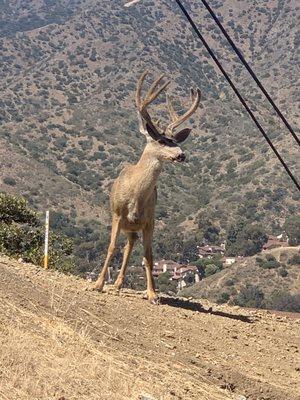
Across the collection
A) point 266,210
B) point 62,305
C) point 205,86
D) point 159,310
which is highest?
point 62,305

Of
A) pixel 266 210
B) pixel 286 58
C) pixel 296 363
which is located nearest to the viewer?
pixel 296 363

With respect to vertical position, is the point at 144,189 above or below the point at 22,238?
above

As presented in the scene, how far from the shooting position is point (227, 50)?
99.0 m

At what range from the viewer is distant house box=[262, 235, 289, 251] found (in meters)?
50.8

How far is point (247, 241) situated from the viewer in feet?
180

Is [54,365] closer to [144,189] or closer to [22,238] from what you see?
[144,189]

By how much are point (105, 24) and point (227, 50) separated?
45.2 feet

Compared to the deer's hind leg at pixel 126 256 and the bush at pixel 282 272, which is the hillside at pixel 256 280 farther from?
the deer's hind leg at pixel 126 256

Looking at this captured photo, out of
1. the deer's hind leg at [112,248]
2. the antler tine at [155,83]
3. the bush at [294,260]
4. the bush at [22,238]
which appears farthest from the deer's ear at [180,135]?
the bush at [294,260]

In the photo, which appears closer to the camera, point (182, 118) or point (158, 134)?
point (158, 134)

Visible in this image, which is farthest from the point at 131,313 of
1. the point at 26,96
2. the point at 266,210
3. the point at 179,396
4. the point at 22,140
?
the point at 26,96

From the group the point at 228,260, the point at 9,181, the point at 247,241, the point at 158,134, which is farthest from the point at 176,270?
the point at 158,134

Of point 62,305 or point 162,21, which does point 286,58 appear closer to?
point 162,21

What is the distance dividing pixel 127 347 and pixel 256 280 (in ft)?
105
